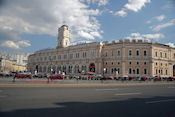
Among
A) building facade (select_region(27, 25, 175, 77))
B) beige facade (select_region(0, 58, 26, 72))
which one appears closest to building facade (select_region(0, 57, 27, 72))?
beige facade (select_region(0, 58, 26, 72))

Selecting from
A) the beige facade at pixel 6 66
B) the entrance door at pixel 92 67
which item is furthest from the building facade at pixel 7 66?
the entrance door at pixel 92 67

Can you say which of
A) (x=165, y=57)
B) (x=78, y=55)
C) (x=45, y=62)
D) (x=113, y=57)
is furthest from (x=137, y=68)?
(x=45, y=62)

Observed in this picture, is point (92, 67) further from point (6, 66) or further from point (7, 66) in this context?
point (7, 66)

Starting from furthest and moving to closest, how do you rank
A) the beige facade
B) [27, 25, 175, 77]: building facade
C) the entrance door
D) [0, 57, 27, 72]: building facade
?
[0, 57, 27, 72]: building facade < the beige facade < the entrance door < [27, 25, 175, 77]: building facade

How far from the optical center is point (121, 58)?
5491 cm

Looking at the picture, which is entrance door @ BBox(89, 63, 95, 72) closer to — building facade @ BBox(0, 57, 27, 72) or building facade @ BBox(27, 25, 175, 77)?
building facade @ BBox(27, 25, 175, 77)

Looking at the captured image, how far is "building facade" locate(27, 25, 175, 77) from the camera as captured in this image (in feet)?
175

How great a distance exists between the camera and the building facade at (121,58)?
→ 175 feet

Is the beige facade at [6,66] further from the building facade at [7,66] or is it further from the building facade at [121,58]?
the building facade at [121,58]

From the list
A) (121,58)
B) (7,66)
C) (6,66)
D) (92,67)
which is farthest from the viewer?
(7,66)

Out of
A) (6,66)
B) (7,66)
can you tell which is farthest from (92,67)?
(7,66)

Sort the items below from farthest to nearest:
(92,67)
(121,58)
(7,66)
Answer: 1. (7,66)
2. (92,67)
3. (121,58)

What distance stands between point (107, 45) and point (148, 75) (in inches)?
775

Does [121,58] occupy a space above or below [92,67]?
above
